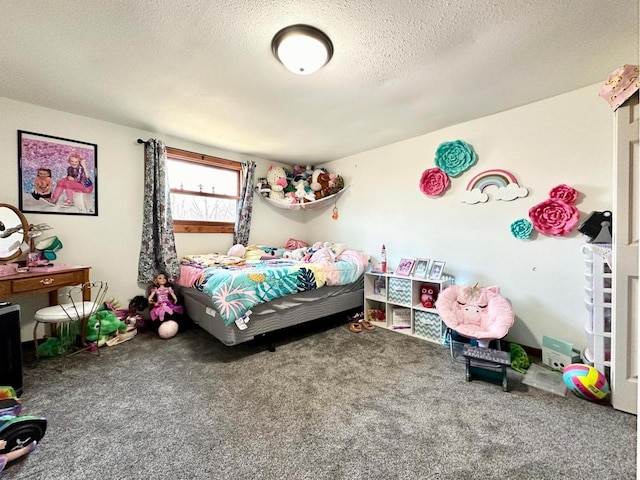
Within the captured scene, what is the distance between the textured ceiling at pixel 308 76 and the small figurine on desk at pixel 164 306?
1.81 m

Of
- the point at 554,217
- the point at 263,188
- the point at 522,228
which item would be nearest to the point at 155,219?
the point at 263,188

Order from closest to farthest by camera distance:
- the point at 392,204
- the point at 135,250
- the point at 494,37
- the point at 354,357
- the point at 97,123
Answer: the point at 494,37
the point at 354,357
the point at 97,123
the point at 135,250
the point at 392,204

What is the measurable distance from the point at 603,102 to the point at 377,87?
1789 mm

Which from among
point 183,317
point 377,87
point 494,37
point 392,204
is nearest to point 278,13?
point 377,87

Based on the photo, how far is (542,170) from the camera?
2322mm

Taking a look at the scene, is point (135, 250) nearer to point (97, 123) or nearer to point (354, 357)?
point (97, 123)

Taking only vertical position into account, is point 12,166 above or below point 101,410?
above

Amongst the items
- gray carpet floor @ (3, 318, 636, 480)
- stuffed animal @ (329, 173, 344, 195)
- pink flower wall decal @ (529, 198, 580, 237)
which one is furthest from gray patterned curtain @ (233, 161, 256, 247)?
pink flower wall decal @ (529, 198, 580, 237)

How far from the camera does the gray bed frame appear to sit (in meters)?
2.29

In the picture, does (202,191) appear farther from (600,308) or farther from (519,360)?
(600,308)

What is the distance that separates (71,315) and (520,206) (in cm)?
407

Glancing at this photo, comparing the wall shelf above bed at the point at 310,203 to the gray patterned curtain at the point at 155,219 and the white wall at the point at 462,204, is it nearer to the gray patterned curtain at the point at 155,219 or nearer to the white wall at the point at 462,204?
the white wall at the point at 462,204

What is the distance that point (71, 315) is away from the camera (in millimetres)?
2125

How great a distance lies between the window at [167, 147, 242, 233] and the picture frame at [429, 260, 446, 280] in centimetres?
275
